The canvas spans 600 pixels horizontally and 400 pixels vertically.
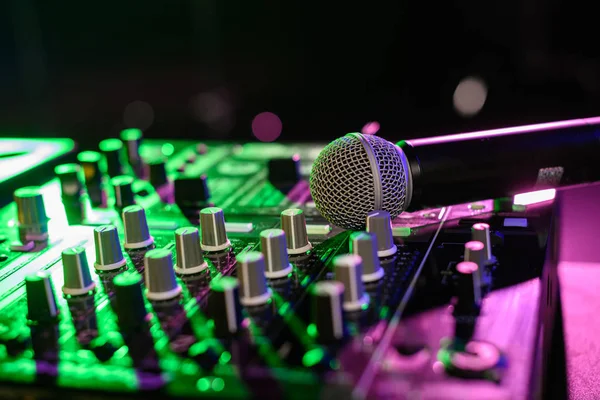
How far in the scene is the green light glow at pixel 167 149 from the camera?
179cm

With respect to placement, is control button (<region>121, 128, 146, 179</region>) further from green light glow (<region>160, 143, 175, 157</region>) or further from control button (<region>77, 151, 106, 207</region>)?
control button (<region>77, 151, 106, 207</region>)

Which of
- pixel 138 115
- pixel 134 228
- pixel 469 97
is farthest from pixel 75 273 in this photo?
pixel 138 115

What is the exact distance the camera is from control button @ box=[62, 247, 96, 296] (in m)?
0.97

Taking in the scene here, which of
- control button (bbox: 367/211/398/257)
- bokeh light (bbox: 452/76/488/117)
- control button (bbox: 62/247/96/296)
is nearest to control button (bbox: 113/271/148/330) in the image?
control button (bbox: 62/247/96/296)

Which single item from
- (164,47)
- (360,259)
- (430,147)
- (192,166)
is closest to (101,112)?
(164,47)

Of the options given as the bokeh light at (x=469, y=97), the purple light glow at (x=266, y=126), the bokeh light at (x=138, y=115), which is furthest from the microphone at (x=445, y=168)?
the bokeh light at (x=138, y=115)

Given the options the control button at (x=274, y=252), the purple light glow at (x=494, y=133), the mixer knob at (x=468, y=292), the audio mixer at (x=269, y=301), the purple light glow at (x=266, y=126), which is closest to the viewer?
the audio mixer at (x=269, y=301)

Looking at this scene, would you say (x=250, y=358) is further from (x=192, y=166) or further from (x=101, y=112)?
(x=101, y=112)

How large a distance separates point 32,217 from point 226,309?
0.55 m

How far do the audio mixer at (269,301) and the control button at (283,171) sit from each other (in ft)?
0.41

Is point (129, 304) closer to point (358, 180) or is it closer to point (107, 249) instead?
point (107, 249)

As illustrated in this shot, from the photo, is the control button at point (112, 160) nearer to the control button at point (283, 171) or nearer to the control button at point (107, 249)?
the control button at point (283, 171)

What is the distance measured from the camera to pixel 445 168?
118cm

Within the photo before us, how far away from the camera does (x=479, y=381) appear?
708 mm
